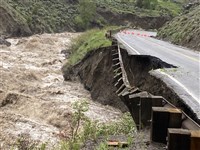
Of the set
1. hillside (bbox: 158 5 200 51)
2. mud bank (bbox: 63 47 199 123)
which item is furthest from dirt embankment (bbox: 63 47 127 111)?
hillside (bbox: 158 5 200 51)

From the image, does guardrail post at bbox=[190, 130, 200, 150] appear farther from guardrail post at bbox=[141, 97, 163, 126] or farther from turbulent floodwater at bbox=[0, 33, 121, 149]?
turbulent floodwater at bbox=[0, 33, 121, 149]

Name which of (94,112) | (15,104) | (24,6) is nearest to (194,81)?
(94,112)

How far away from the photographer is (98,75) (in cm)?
2550

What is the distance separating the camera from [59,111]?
20.3 metres

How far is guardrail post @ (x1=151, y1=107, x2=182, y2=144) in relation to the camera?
24.5 ft

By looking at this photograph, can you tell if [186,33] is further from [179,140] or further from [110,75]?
[179,140]

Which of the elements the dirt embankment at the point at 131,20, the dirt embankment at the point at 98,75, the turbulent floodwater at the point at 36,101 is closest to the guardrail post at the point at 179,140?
the turbulent floodwater at the point at 36,101

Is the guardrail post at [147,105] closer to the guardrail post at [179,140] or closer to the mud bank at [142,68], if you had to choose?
the guardrail post at [179,140]

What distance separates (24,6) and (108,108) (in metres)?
62.9

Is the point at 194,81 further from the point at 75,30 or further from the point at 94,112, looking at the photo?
the point at 75,30

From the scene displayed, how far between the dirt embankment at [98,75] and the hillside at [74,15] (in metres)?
36.7

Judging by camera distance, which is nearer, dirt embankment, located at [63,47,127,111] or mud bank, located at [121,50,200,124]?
mud bank, located at [121,50,200,124]

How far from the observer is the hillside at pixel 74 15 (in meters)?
68.7

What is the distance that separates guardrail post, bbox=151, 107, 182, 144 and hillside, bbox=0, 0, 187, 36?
58373 millimetres
